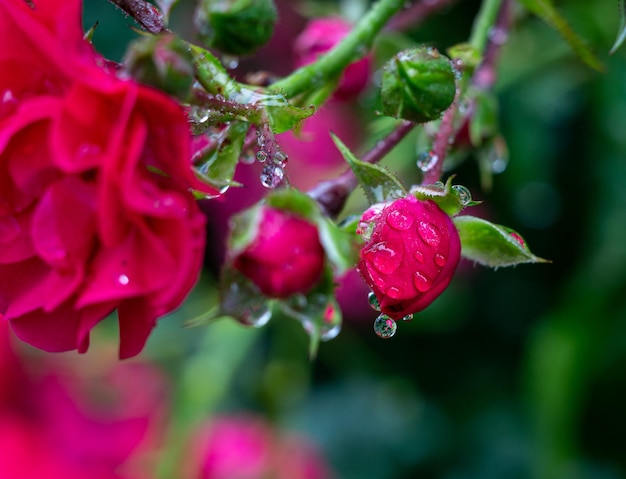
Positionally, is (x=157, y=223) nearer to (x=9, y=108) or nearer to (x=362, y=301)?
(x=9, y=108)

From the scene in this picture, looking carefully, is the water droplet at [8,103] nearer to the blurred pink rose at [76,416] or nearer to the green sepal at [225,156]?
the green sepal at [225,156]

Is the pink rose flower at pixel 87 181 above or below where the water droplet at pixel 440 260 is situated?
above

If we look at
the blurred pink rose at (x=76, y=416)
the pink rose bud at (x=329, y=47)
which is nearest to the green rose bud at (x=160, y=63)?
the pink rose bud at (x=329, y=47)

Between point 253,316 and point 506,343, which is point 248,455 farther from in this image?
point 253,316

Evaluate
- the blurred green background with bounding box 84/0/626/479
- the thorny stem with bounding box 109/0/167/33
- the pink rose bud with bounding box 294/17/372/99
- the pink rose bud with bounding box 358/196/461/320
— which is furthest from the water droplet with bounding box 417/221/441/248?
the blurred green background with bounding box 84/0/626/479

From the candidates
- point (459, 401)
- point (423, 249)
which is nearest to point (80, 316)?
point (423, 249)

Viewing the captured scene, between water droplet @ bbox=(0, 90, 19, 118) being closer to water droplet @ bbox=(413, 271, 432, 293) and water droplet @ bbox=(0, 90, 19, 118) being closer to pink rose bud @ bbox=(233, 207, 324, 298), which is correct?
pink rose bud @ bbox=(233, 207, 324, 298)

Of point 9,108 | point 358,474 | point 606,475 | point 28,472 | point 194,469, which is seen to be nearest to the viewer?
point 9,108

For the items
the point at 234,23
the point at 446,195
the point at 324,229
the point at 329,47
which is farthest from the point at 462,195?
the point at 329,47
